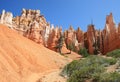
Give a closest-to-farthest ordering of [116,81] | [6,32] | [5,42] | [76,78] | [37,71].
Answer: [116,81], [76,78], [37,71], [5,42], [6,32]

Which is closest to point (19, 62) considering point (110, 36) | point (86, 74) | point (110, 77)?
point (86, 74)

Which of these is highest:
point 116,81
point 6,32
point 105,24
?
point 105,24

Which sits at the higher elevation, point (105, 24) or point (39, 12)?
point (39, 12)

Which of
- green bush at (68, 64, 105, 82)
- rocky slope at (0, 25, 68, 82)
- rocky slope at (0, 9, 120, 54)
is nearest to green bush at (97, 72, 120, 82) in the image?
green bush at (68, 64, 105, 82)

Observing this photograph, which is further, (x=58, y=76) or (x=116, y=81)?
(x=58, y=76)

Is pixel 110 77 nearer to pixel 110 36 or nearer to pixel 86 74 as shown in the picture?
pixel 86 74

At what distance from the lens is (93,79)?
18609mm

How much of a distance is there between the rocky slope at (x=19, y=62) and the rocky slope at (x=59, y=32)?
26.3m

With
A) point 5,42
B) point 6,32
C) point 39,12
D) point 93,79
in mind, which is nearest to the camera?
point 93,79

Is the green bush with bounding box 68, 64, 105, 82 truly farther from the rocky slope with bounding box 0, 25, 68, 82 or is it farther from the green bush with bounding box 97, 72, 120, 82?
the rocky slope with bounding box 0, 25, 68, 82

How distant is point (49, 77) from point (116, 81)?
34.8 feet

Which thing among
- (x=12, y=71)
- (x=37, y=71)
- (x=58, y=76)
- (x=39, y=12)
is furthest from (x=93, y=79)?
(x=39, y=12)

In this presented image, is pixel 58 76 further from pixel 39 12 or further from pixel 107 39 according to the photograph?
pixel 39 12

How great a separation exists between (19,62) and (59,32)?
147ft
